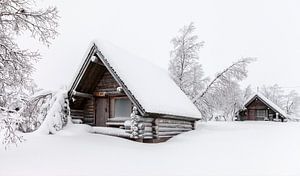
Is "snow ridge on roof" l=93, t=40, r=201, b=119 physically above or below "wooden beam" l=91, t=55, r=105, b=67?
below

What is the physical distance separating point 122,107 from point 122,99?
0.48m

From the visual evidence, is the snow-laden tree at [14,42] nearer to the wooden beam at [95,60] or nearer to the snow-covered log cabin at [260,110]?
the wooden beam at [95,60]

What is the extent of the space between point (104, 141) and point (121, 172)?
5.10m

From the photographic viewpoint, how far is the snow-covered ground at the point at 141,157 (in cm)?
1043

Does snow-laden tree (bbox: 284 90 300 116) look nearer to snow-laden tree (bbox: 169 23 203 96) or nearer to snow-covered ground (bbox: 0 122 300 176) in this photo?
snow-laden tree (bbox: 169 23 203 96)

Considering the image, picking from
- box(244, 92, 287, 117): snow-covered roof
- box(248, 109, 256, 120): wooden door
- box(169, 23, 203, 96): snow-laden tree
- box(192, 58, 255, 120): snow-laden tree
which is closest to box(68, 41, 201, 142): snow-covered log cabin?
box(192, 58, 255, 120): snow-laden tree

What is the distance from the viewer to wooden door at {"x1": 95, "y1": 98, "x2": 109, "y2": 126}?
64.5ft

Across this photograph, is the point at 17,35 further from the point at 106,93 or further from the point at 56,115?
the point at 106,93

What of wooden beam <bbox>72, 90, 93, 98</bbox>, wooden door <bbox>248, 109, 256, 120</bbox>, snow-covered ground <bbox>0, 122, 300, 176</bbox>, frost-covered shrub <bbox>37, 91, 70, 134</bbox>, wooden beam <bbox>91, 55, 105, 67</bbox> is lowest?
snow-covered ground <bbox>0, 122, 300, 176</bbox>

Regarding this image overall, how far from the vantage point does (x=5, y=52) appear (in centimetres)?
1155

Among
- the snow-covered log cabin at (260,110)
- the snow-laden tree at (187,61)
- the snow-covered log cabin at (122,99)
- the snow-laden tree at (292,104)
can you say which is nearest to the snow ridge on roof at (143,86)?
the snow-covered log cabin at (122,99)

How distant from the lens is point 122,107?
19172mm

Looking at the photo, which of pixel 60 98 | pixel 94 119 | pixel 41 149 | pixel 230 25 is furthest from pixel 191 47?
pixel 230 25

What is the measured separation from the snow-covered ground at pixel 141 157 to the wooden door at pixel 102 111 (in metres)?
2.50
